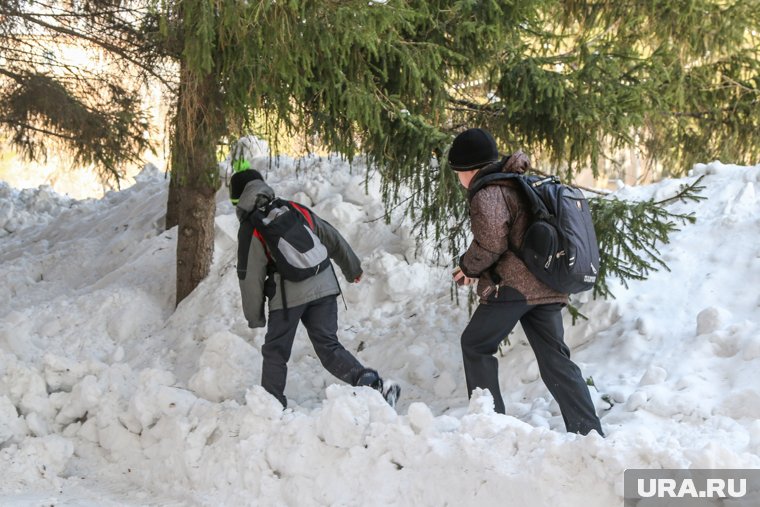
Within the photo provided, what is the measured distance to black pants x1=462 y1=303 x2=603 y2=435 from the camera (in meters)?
4.22

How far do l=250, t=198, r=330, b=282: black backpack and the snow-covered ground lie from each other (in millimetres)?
819

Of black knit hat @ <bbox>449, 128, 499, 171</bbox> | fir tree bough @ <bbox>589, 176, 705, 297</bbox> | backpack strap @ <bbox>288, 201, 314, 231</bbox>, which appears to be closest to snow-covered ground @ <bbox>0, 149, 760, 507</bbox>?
fir tree bough @ <bbox>589, 176, 705, 297</bbox>

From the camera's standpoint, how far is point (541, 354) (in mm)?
4359

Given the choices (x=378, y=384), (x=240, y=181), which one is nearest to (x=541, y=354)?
(x=378, y=384)

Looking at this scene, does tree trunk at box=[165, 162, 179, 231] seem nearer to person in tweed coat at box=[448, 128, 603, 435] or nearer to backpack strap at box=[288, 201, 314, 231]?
backpack strap at box=[288, 201, 314, 231]

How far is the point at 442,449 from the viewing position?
4.07 metres

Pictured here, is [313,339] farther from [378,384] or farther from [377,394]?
[377,394]

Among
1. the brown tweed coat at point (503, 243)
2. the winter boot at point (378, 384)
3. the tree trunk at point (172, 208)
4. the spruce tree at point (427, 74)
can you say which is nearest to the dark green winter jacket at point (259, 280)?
the winter boot at point (378, 384)

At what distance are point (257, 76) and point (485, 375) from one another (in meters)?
2.51

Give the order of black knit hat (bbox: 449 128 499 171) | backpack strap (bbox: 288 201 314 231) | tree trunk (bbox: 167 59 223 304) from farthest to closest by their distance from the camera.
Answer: tree trunk (bbox: 167 59 223 304) → backpack strap (bbox: 288 201 314 231) → black knit hat (bbox: 449 128 499 171)

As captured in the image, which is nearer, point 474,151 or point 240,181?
point 474,151

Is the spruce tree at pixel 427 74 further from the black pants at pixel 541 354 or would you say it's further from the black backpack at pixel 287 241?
the black pants at pixel 541 354

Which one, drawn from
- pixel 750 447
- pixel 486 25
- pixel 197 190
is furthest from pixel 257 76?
pixel 750 447

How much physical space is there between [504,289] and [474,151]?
2.54 ft
